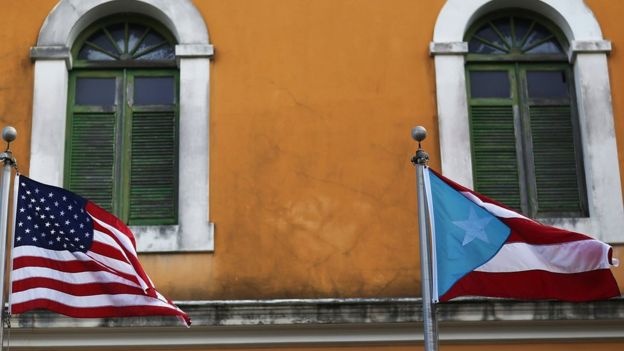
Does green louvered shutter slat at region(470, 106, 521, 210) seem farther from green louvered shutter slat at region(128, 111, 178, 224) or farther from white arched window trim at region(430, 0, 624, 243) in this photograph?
green louvered shutter slat at region(128, 111, 178, 224)

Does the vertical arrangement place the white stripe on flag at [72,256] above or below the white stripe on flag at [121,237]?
below

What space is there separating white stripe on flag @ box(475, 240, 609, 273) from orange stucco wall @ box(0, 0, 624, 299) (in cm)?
173

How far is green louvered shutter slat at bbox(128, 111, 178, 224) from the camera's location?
13.6 meters

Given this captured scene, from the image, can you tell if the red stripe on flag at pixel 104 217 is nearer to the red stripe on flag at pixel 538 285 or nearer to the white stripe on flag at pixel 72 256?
the white stripe on flag at pixel 72 256

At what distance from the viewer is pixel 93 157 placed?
45.2 feet

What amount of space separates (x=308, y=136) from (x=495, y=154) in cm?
209

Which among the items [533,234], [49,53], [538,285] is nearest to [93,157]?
[49,53]

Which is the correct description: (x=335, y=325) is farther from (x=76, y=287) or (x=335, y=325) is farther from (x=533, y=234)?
(x=76, y=287)

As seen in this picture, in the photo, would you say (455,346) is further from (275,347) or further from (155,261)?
(155,261)

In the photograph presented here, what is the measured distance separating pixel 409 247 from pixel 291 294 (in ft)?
4.43

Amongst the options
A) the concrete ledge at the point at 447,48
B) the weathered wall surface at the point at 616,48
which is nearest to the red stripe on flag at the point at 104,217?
the concrete ledge at the point at 447,48

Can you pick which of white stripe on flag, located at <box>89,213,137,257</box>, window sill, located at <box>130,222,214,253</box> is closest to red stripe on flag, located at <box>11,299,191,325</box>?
white stripe on flag, located at <box>89,213,137,257</box>

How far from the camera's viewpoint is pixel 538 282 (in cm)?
1137

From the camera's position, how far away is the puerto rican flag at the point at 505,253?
11258 millimetres
